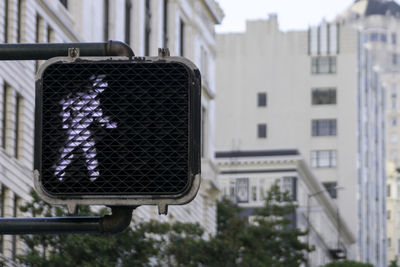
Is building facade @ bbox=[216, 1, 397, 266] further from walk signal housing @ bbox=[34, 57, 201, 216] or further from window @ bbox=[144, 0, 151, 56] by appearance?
walk signal housing @ bbox=[34, 57, 201, 216]

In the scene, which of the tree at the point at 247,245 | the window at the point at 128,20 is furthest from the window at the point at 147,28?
the tree at the point at 247,245

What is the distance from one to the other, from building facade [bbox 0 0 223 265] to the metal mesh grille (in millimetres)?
33062

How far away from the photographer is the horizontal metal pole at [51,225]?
516 cm

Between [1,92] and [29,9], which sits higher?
[29,9]

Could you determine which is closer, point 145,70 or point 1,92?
point 145,70

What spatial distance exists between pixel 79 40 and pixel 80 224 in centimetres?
4800

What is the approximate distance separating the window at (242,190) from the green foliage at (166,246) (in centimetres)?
3400

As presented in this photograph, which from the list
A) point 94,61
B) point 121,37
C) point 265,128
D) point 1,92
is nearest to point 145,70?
point 94,61

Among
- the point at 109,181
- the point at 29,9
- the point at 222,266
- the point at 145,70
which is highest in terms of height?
the point at 29,9

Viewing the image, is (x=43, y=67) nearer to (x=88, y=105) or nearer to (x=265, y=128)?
(x=88, y=105)

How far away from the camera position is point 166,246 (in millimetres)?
46719

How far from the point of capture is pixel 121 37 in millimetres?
60031

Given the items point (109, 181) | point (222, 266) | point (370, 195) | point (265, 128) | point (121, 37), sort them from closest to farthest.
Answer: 1. point (109, 181)
2. point (222, 266)
3. point (121, 37)
4. point (265, 128)
5. point (370, 195)

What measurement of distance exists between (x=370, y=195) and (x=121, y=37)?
9810 cm
